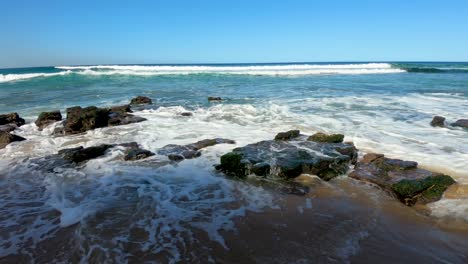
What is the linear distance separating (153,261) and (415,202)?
13.0ft

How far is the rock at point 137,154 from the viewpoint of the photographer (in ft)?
25.7

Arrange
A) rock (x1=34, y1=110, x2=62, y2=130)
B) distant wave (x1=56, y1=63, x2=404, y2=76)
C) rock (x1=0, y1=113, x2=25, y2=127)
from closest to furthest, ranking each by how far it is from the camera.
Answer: rock (x1=34, y1=110, x2=62, y2=130), rock (x1=0, y1=113, x2=25, y2=127), distant wave (x1=56, y1=63, x2=404, y2=76)

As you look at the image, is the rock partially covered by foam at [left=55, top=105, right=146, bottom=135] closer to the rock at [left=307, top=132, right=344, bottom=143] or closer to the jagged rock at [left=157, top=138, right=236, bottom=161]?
the jagged rock at [left=157, top=138, right=236, bottom=161]

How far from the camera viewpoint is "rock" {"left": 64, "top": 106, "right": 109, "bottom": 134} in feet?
35.7

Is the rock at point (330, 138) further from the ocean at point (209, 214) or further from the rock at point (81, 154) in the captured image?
the rock at point (81, 154)

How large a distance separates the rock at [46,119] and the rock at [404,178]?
989 centimetres

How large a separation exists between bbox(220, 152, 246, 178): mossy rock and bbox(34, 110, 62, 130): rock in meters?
7.53

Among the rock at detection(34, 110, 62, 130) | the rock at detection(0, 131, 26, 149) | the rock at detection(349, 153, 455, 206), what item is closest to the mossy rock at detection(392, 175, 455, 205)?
the rock at detection(349, 153, 455, 206)

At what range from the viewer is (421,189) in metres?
5.52

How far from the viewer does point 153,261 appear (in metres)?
3.81

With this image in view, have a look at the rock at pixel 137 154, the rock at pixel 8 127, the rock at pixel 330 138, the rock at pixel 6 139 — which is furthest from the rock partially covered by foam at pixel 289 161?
the rock at pixel 8 127

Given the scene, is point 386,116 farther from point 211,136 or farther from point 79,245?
point 79,245

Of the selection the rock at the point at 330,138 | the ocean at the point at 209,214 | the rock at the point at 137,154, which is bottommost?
the ocean at the point at 209,214

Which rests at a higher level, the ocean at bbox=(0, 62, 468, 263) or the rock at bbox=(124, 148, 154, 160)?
the rock at bbox=(124, 148, 154, 160)
